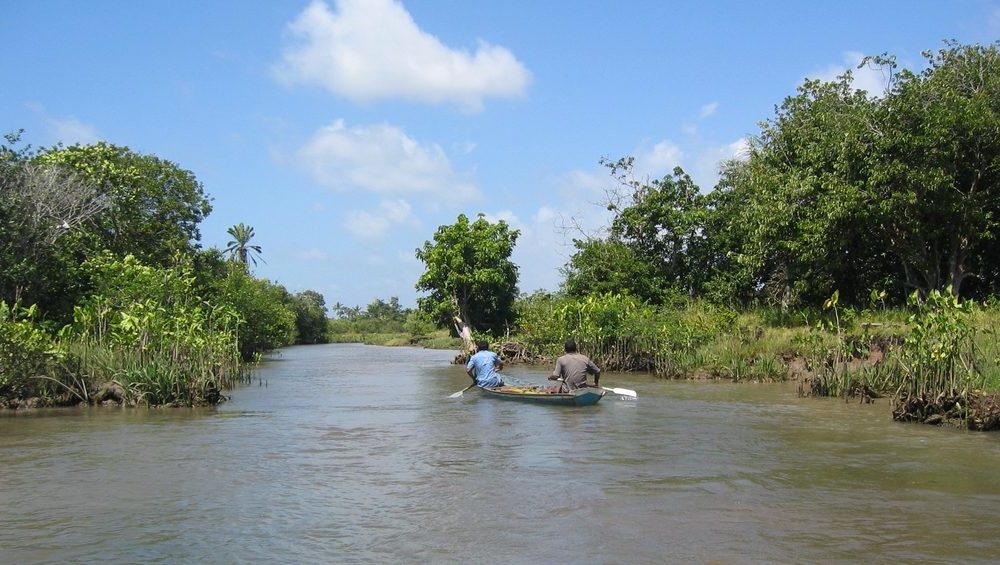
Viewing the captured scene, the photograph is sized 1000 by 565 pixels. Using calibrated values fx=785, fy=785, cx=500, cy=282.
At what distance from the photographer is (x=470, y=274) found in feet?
115

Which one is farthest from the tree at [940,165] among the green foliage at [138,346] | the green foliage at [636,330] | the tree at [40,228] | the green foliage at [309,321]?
the green foliage at [309,321]

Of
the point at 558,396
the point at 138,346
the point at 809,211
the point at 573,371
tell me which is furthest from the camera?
the point at 809,211

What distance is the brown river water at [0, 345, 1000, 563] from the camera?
659cm

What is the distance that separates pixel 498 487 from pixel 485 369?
9.58m

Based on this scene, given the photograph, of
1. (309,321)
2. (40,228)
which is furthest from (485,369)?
(309,321)

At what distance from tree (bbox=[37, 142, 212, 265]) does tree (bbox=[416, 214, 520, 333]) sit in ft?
33.9

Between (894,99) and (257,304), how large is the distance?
93.9 feet

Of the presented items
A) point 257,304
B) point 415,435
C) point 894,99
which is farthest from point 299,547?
point 257,304

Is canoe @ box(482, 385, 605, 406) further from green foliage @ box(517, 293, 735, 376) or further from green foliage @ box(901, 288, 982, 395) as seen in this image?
green foliage @ box(517, 293, 735, 376)

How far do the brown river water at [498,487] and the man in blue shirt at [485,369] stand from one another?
2.83 m

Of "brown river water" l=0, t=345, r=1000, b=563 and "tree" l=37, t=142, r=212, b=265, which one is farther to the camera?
"tree" l=37, t=142, r=212, b=265

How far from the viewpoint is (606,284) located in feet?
104

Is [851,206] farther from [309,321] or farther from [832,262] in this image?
[309,321]

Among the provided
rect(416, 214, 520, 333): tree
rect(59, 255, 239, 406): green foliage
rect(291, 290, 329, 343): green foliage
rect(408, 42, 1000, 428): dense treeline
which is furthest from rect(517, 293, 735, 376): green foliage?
rect(291, 290, 329, 343): green foliage
